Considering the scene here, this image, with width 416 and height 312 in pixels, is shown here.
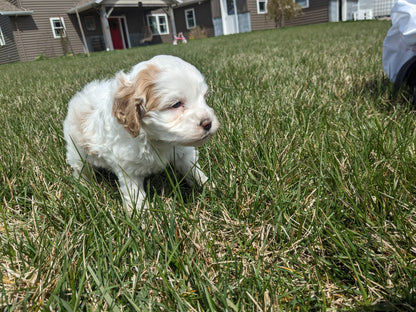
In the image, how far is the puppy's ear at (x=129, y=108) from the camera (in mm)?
1805

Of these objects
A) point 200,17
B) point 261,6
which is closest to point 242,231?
point 261,6

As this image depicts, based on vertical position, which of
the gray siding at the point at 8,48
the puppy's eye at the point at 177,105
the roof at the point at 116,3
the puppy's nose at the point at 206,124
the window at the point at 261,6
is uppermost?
the roof at the point at 116,3

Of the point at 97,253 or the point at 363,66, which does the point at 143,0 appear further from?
the point at 97,253

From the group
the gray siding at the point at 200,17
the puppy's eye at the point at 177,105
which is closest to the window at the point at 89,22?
the gray siding at the point at 200,17

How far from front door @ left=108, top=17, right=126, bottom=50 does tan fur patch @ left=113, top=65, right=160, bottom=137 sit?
90.7 feet

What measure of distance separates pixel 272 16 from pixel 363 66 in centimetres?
Result: 2382

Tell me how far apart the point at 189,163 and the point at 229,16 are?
2947 cm

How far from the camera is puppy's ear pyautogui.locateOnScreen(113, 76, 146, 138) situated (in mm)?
1805

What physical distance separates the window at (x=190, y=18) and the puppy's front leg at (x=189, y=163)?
31156 mm

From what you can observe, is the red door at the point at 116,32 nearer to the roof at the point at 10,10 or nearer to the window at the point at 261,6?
the roof at the point at 10,10

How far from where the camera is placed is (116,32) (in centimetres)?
2683

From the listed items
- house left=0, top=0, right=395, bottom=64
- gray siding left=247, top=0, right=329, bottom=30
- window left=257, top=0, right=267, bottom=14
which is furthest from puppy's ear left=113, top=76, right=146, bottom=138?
window left=257, top=0, right=267, bottom=14

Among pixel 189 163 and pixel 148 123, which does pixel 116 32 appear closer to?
pixel 189 163

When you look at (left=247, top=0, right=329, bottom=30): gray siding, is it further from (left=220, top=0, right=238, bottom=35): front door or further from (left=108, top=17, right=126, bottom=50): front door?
(left=108, top=17, right=126, bottom=50): front door
